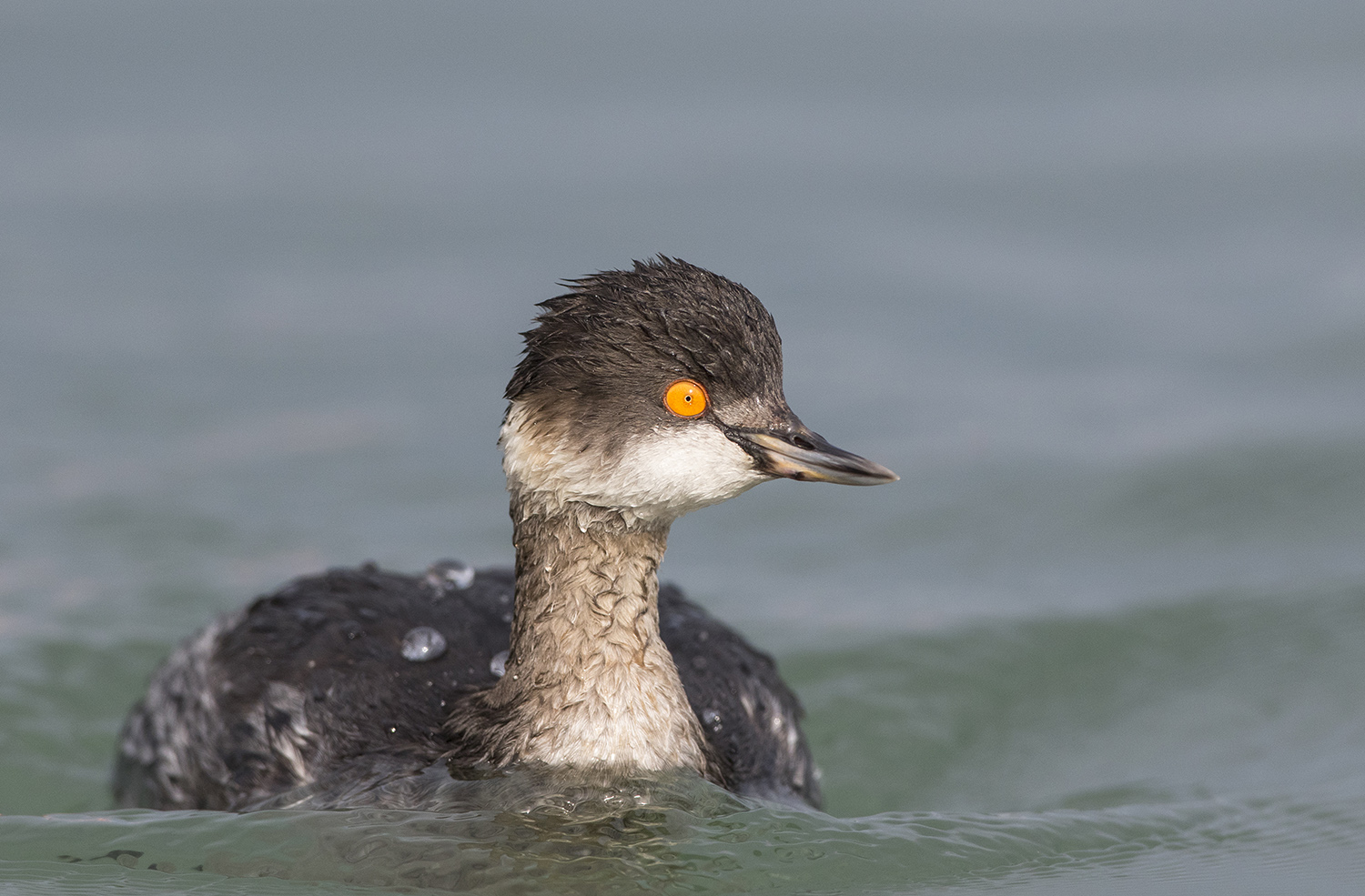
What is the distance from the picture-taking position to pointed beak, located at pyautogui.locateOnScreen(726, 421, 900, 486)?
654cm

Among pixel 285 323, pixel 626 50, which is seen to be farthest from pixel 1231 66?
pixel 285 323

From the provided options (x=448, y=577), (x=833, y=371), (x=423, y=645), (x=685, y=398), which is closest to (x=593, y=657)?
(x=685, y=398)

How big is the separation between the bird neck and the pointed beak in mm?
476

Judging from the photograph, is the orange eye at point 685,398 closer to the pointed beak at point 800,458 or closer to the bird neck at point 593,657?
the pointed beak at point 800,458

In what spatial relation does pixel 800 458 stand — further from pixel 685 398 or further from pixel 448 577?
pixel 448 577

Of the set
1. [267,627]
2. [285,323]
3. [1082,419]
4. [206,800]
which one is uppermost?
[285,323]

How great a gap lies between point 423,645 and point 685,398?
75.2 inches

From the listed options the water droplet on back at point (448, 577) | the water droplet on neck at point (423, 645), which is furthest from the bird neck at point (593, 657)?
the water droplet on back at point (448, 577)

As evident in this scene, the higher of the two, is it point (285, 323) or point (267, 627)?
point (285, 323)

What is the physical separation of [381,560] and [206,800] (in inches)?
121

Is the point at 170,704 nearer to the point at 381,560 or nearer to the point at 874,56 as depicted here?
the point at 381,560

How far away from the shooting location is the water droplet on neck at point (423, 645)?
7.76 meters

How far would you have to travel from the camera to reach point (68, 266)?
12.8 metres

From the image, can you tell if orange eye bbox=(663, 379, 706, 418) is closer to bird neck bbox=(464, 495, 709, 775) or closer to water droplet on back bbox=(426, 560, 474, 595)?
bird neck bbox=(464, 495, 709, 775)
